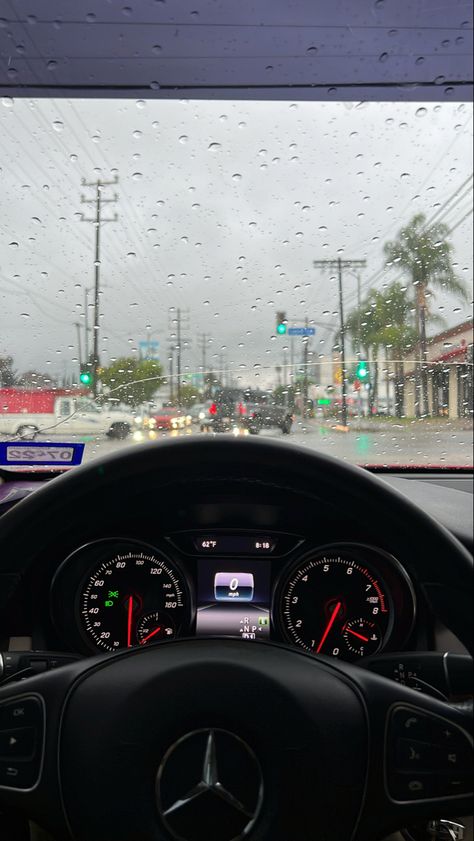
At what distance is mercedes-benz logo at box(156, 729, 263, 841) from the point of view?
4.08ft

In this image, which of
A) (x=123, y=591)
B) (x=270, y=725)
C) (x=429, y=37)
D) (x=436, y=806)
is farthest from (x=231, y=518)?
(x=429, y=37)

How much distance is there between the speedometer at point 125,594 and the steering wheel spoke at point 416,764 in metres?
0.75

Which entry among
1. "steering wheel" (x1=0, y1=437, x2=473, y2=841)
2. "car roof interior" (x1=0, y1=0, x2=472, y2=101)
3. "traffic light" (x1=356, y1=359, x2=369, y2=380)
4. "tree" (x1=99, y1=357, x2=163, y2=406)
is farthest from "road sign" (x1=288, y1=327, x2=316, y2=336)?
"steering wheel" (x1=0, y1=437, x2=473, y2=841)

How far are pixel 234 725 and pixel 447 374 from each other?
6.26ft

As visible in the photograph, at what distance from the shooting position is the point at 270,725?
4.26 feet

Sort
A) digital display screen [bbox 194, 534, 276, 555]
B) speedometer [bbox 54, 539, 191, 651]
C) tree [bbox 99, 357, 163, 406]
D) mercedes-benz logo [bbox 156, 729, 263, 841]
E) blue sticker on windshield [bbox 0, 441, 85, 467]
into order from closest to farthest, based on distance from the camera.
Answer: mercedes-benz logo [bbox 156, 729, 263, 841] < speedometer [bbox 54, 539, 191, 651] < digital display screen [bbox 194, 534, 276, 555] < tree [bbox 99, 357, 163, 406] < blue sticker on windshield [bbox 0, 441, 85, 467]

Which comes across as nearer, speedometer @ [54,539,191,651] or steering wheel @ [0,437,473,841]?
steering wheel @ [0,437,473,841]

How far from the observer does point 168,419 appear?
7.79 ft

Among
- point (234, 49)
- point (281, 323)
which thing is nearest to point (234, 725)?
point (281, 323)

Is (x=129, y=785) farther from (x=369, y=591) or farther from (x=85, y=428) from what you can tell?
(x=85, y=428)

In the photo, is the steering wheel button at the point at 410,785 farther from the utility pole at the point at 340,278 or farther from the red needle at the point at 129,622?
the utility pole at the point at 340,278

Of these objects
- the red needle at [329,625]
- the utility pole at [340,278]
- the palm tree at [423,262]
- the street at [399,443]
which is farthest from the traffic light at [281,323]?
the red needle at [329,625]

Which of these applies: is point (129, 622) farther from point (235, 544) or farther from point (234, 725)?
point (234, 725)

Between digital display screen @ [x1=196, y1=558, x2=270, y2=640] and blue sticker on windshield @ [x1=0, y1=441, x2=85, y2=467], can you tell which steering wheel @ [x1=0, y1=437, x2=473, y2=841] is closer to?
digital display screen @ [x1=196, y1=558, x2=270, y2=640]
